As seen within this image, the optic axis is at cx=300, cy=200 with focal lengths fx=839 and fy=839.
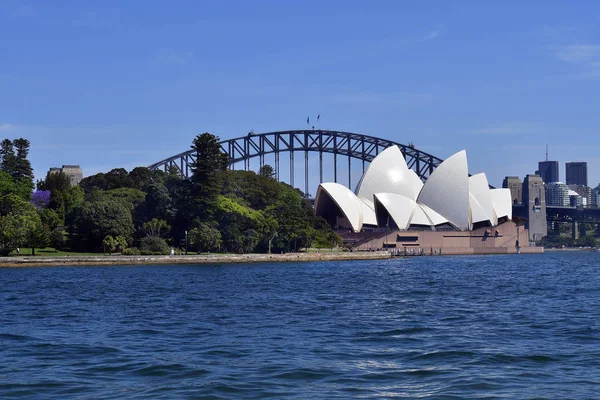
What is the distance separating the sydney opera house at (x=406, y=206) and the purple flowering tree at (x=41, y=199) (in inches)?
1557

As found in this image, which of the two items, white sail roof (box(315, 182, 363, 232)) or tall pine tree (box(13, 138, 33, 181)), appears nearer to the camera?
tall pine tree (box(13, 138, 33, 181))

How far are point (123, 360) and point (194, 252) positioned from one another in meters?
68.3

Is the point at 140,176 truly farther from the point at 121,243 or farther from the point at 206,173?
the point at 121,243

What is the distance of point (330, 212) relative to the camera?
12650cm

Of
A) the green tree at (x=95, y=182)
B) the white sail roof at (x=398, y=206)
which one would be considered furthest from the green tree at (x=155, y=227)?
the white sail roof at (x=398, y=206)

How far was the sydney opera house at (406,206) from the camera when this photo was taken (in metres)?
121

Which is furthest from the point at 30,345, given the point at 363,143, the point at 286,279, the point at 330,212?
the point at 363,143

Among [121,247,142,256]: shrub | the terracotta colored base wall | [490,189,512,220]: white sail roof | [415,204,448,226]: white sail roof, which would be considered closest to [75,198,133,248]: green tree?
[121,247,142,256]: shrub

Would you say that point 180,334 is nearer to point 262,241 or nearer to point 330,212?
point 262,241

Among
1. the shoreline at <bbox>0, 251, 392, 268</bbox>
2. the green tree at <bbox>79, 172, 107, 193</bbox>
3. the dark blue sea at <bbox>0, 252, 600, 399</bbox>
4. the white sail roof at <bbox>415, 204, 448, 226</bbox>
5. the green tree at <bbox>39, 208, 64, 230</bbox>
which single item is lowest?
the dark blue sea at <bbox>0, 252, 600, 399</bbox>

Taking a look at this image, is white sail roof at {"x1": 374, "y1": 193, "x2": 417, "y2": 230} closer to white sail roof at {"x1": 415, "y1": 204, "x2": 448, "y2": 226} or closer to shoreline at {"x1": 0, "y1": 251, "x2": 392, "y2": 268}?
white sail roof at {"x1": 415, "y1": 204, "x2": 448, "y2": 226}

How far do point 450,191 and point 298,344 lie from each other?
10437cm

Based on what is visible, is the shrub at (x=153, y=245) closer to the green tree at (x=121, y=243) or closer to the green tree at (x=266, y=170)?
the green tree at (x=121, y=243)

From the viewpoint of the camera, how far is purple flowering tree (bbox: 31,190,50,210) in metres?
96.0
